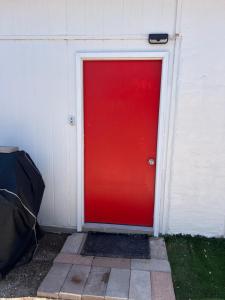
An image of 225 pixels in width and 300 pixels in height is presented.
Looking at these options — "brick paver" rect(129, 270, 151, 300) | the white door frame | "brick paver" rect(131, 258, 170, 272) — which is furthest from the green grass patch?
the white door frame

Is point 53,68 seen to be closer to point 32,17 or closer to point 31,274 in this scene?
point 32,17

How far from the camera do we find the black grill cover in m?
2.64

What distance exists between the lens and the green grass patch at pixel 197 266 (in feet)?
8.46

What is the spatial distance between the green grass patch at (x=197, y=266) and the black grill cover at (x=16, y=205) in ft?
5.63

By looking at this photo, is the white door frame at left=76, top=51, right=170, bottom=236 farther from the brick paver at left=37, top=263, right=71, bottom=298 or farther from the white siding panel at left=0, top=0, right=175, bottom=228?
the brick paver at left=37, top=263, right=71, bottom=298

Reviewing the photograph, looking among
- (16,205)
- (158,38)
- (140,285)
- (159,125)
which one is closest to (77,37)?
(158,38)

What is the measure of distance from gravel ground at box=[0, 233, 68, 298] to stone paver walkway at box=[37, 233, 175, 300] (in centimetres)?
10

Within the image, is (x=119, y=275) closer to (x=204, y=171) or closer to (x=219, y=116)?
(x=204, y=171)

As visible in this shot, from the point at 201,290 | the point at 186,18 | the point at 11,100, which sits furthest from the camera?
the point at 11,100

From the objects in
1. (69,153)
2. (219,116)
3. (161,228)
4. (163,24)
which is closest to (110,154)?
(69,153)

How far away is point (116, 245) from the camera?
3.32m

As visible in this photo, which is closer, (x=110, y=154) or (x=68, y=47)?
(x=68, y=47)

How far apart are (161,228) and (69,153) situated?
1624mm

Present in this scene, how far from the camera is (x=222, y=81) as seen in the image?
10.2 ft
